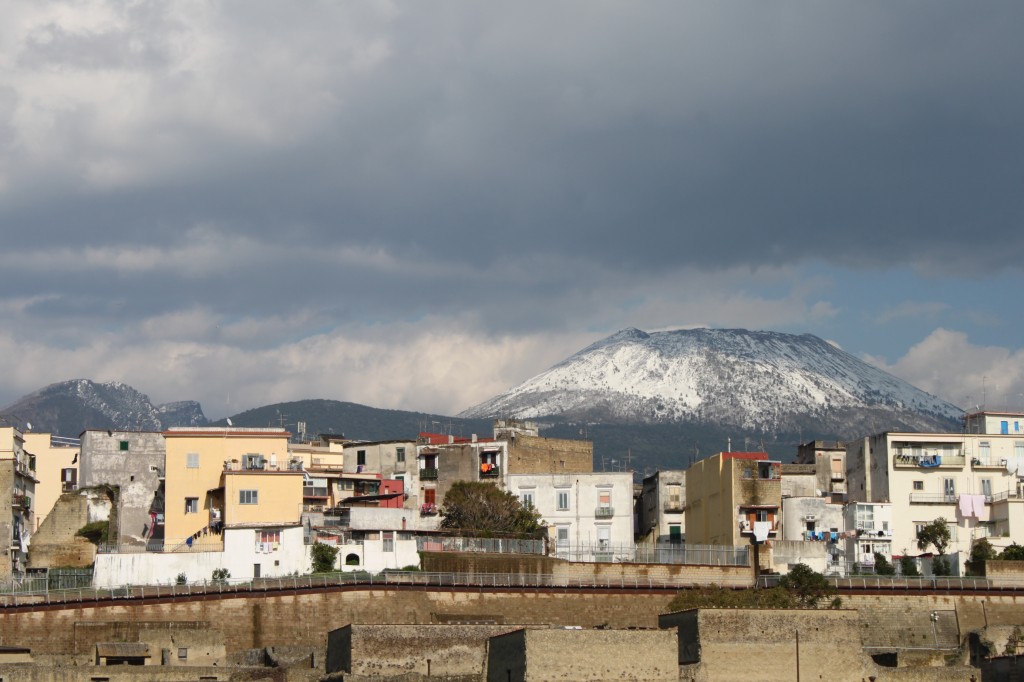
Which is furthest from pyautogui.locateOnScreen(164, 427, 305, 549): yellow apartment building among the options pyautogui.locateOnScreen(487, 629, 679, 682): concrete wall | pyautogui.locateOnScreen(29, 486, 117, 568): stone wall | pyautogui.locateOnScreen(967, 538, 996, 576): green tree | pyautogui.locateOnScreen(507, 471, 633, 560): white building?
pyautogui.locateOnScreen(967, 538, 996, 576): green tree

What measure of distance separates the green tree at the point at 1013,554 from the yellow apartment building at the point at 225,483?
44.4 m

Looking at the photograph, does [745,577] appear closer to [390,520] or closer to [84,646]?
[390,520]

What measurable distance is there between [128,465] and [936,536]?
5511cm

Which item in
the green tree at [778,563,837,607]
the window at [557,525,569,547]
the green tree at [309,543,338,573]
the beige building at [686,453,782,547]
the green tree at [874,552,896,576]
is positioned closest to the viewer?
the green tree at [778,563,837,607]

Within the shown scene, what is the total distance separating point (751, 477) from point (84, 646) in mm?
47706

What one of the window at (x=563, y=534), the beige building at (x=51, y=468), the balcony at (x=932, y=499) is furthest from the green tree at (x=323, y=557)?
the balcony at (x=932, y=499)

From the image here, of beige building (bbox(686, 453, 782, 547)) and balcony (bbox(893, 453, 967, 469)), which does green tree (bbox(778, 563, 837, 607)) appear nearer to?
beige building (bbox(686, 453, 782, 547))

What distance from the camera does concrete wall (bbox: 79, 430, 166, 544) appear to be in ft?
389

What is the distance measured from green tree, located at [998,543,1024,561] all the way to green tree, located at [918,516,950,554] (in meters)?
4.42

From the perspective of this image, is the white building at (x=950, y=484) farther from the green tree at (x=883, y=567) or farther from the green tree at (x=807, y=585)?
the green tree at (x=807, y=585)

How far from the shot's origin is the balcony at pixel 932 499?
120312mm

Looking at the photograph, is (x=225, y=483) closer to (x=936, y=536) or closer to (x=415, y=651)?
(x=415, y=651)

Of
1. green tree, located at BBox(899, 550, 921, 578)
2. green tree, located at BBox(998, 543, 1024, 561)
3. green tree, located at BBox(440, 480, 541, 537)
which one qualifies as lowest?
green tree, located at BBox(899, 550, 921, 578)

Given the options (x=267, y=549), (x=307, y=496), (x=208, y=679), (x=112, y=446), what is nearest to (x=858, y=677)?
(x=208, y=679)
